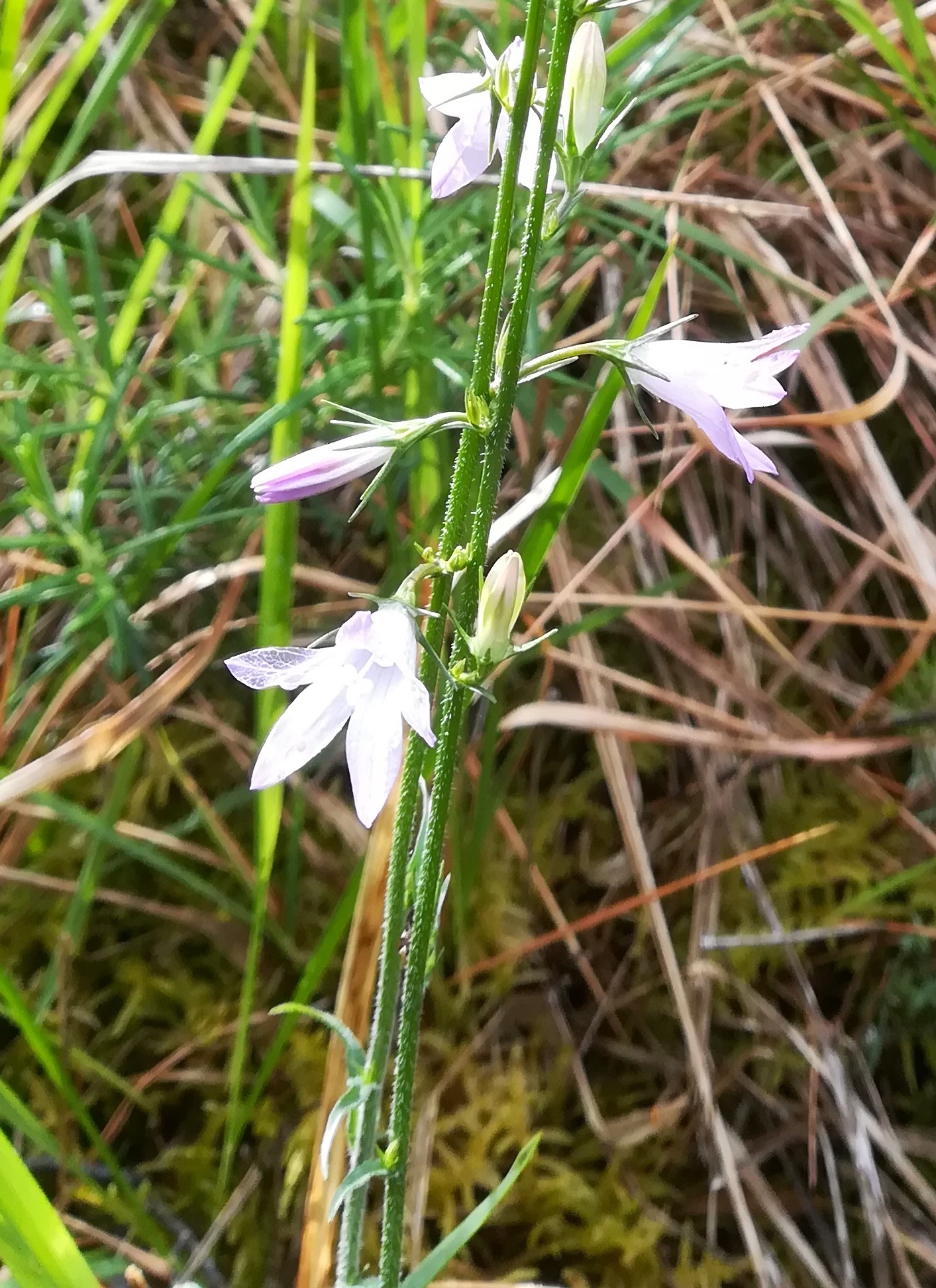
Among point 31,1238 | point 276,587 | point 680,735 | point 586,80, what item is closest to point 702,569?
point 680,735

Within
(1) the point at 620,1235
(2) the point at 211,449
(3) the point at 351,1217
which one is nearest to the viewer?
(3) the point at 351,1217

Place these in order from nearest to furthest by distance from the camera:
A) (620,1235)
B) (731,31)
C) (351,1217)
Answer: (351,1217) < (620,1235) < (731,31)

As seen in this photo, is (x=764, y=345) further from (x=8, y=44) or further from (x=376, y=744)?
(x=8, y=44)

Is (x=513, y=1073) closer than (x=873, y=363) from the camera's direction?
Yes

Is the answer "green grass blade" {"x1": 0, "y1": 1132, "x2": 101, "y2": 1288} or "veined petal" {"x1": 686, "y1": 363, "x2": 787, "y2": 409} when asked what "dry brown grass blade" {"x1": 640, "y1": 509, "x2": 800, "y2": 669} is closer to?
"veined petal" {"x1": 686, "y1": 363, "x2": 787, "y2": 409}

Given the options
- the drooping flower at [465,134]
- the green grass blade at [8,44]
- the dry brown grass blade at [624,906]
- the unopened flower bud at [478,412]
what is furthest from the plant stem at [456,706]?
the green grass blade at [8,44]

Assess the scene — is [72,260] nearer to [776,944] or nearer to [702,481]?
[702,481]

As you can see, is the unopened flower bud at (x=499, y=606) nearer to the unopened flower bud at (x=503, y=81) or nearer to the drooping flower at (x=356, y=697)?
the drooping flower at (x=356, y=697)

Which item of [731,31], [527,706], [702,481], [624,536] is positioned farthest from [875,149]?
[527,706]
